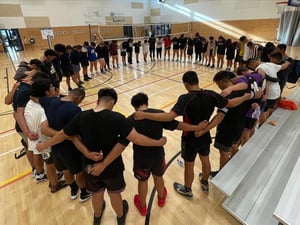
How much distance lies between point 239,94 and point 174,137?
1.96m

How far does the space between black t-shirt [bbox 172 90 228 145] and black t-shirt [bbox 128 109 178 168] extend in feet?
0.60

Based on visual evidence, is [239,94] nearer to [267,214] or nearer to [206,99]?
[206,99]

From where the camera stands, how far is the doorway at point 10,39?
16203 millimetres

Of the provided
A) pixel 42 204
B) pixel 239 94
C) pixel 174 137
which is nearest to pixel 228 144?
pixel 239 94

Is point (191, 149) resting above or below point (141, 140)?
below

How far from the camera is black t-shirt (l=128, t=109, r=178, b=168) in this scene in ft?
5.70

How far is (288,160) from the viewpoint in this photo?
2.61m

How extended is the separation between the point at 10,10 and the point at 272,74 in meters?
20.3

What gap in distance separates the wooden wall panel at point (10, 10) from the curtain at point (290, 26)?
68.1ft

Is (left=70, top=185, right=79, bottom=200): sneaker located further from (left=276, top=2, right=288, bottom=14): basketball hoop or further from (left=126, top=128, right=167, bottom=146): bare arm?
(left=276, top=2, right=288, bottom=14): basketball hoop

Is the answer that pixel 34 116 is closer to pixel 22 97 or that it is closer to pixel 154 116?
pixel 22 97

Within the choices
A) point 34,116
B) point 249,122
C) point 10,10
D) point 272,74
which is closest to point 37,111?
point 34,116

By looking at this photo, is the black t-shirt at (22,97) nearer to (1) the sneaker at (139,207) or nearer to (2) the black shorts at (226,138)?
(1) the sneaker at (139,207)

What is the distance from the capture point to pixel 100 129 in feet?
4.78
